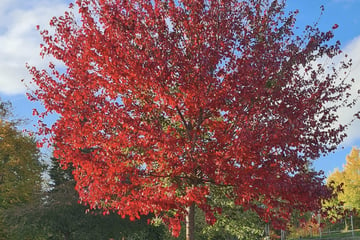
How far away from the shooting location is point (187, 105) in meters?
11.2

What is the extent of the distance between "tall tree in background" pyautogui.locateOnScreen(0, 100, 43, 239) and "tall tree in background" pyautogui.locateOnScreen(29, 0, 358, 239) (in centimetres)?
2322

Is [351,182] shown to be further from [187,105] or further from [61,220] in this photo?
[187,105]

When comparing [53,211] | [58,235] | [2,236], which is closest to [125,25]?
[53,211]

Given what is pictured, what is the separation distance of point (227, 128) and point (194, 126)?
972 mm

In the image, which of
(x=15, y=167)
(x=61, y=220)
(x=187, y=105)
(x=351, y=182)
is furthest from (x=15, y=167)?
(x=351, y=182)

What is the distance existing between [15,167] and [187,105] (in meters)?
27.6

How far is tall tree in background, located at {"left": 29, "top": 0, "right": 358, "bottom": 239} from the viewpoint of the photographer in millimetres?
10883

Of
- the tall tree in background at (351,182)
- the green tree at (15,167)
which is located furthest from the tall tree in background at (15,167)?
the tall tree in background at (351,182)

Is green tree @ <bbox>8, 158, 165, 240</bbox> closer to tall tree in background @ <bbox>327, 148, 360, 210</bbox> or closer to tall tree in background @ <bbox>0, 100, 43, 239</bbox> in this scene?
tall tree in background @ <bbox>0, 100, 43, 239</bbox>

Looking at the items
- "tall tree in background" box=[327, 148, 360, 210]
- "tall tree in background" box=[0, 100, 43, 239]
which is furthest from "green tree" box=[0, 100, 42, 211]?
"tall tree in background" box=[327, 148, 360, 210]

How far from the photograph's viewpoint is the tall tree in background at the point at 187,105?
10.9 m

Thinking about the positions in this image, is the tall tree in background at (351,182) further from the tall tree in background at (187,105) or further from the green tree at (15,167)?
the tall tree in background at (187,105)

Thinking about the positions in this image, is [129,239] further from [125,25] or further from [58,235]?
[125,25]

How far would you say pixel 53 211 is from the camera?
88.0ft
